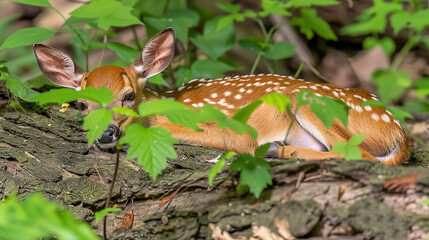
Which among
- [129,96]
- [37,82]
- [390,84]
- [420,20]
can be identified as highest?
[420,20]

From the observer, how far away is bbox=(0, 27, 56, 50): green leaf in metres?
3.71

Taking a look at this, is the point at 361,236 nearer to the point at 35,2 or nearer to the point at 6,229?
the point at 6,229

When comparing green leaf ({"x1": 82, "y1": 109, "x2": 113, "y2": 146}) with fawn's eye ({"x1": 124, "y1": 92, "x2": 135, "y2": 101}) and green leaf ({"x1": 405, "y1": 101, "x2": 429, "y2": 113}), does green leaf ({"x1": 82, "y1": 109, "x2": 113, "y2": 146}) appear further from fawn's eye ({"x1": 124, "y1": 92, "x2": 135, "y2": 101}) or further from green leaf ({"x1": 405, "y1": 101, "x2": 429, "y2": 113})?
green leaf ({"x1": 405, "y1": 101, "x2": 429, "y2": 113})

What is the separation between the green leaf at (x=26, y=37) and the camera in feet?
12.2

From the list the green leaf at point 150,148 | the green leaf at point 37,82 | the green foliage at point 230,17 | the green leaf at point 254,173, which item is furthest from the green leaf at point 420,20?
the green leaf at point 37,82

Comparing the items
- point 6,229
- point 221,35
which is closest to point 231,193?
point 6,229

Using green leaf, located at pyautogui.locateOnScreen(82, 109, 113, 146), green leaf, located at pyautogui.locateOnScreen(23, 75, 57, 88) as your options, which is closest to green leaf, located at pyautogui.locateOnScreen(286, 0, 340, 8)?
green leaf, located at pyautogui.locateOnScreen(23, 75, 57, 88)

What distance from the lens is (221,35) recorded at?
17.6 ft

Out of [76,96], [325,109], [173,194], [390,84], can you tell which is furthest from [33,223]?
[390,84]

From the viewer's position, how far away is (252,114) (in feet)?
12.2

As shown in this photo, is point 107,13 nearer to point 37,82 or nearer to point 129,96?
point 129,96

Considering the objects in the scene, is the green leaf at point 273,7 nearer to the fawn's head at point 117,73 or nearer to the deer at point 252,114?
the deer at point 252,114

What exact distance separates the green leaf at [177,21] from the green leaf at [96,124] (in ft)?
8.88

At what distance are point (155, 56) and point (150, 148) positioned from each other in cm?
166
